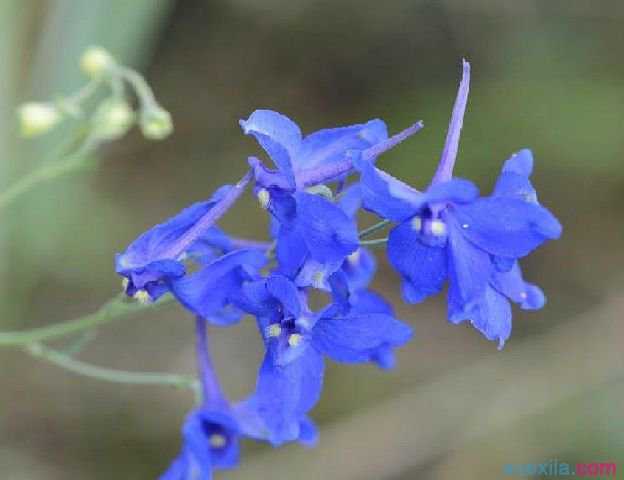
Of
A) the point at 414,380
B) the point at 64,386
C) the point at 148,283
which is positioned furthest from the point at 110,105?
the point at 414,380

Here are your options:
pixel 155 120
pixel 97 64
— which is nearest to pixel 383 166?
pixel 97 64

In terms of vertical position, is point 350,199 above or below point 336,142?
below

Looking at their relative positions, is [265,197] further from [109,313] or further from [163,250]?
[109,313]

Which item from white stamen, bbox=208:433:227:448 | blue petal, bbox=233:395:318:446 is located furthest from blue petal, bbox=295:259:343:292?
white stamen, bbox=208:433:227:448

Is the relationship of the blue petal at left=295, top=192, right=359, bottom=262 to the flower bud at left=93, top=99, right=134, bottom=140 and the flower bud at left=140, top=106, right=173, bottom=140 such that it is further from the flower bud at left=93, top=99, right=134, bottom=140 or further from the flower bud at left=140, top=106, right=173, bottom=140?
the flower bud at left=93, top=99, right=134, bottom=140

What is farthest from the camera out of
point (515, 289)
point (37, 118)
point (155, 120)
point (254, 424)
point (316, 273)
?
point (37, 118)

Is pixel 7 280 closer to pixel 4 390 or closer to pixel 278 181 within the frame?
pixel 4 390

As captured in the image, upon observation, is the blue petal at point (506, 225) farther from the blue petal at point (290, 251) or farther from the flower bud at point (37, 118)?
the flower bud at point (37, 118)
